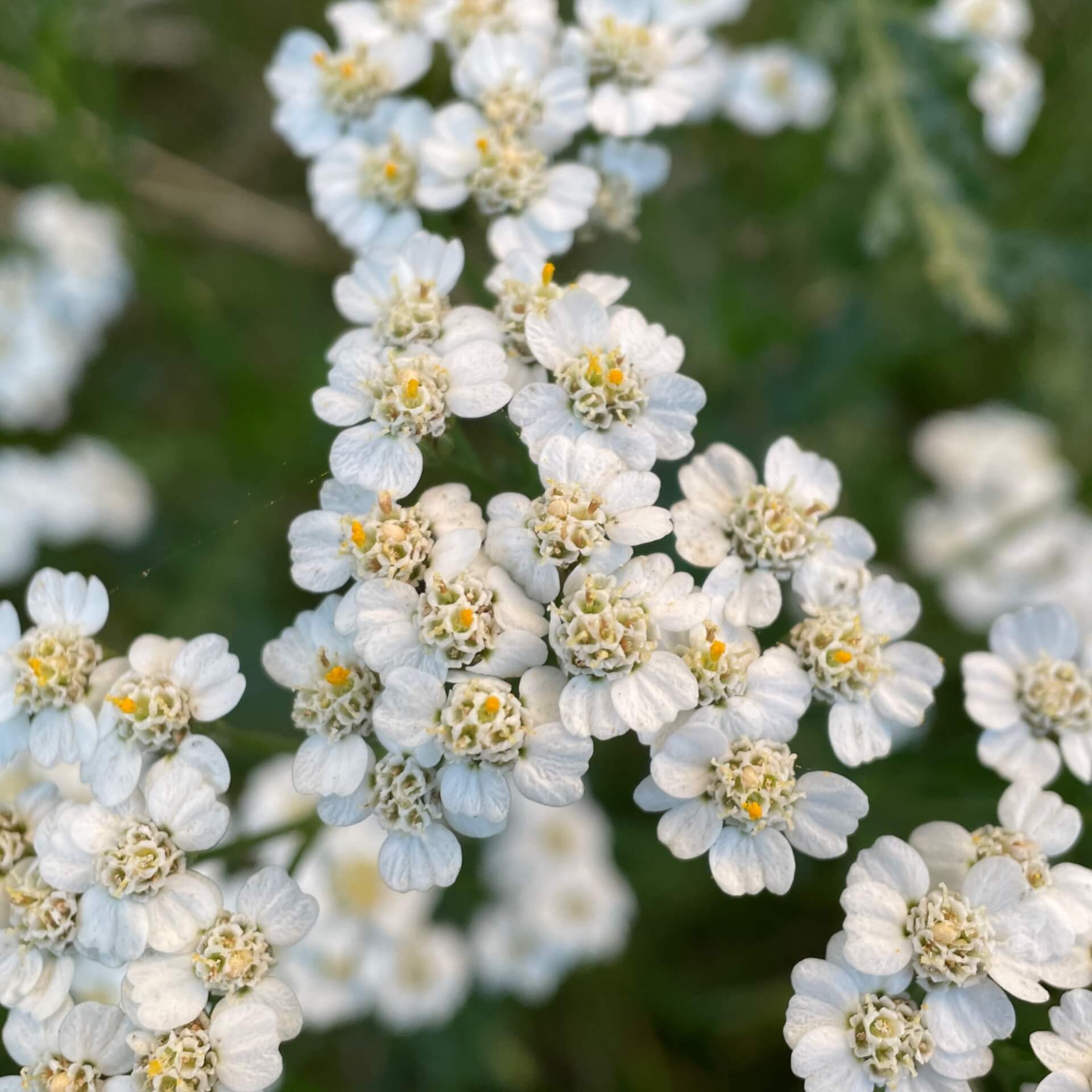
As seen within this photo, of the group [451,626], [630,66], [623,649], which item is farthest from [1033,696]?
[630,66]

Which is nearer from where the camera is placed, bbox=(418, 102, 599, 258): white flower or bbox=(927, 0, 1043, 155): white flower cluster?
bbox=(418, 102, 599, 258): white flower

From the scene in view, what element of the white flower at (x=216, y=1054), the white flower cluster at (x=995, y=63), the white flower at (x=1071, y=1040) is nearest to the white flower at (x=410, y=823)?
the white flower at (x=216, y=1054)

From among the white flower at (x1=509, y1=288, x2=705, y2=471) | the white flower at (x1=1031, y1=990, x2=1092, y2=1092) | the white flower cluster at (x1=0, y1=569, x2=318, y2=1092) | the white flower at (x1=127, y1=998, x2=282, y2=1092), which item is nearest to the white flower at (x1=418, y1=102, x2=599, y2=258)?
the white flower at (x1=509, y1=288, x2=705, y2=471)

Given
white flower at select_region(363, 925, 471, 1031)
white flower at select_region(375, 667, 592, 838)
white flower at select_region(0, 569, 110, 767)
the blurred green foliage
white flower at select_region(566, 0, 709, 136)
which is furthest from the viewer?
white flower at select_region(363, 925, 471, 1031)

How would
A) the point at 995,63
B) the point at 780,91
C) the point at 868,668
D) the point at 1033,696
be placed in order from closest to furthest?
the point at 868,668 → the point at 1033,696 → the point at 995,63 → the point at 780,91

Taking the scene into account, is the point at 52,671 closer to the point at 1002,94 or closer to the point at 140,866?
the point at 140,866

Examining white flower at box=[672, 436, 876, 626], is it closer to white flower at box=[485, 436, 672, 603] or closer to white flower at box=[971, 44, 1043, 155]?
white flower at box=[485, 436, 672, 603]

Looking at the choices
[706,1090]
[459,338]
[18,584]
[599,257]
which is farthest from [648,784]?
[18,584]
